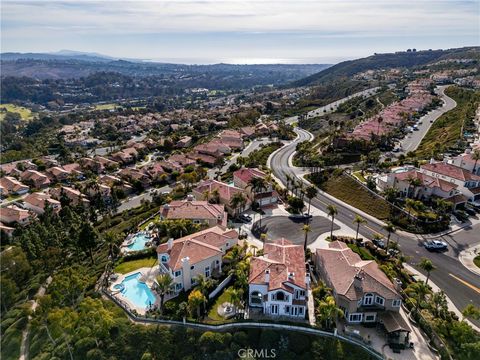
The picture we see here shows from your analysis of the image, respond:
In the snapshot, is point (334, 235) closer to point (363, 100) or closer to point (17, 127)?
point (363, 100)

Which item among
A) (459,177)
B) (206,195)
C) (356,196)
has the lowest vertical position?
(356,196)

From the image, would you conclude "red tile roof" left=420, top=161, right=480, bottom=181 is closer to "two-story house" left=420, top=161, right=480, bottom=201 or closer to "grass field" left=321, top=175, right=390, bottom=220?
"two-story house" left=420, top=161, right=480, bottom=201

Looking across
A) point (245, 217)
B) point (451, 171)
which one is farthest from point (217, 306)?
point (451, 171)

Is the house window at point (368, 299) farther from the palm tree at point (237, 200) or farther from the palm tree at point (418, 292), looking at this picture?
the palm tree at point (237, 200)

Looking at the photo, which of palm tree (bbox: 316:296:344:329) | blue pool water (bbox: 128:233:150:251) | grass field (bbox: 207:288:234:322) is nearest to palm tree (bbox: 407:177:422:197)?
palm tree (bbox: 316:296:344:329)

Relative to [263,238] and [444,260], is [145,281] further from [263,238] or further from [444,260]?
[444,260]

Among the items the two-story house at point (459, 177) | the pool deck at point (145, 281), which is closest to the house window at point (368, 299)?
the pool deck at point (145, 281)
